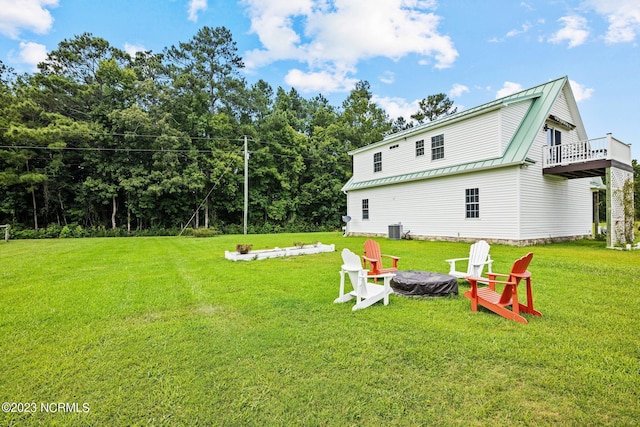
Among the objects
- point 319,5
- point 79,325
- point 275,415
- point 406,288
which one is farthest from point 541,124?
point 79,325

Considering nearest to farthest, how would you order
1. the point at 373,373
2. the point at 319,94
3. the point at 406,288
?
the point at 373,373, the point at 406,288, the point at 319,94

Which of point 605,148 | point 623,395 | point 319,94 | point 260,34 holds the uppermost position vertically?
point 319,94

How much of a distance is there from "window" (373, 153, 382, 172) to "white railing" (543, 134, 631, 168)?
796 cm

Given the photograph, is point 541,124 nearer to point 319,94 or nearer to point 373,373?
point 373,373

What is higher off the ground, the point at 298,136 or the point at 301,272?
the point at 298,136

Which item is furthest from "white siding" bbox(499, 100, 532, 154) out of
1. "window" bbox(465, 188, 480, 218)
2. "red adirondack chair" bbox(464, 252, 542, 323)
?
"red adirondack chair" bbox(464, 252, 542, 323)

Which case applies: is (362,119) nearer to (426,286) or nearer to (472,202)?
(472,202)

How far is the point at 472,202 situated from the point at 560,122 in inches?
231

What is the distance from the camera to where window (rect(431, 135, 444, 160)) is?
13.9 metres

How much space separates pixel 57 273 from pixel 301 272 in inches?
233

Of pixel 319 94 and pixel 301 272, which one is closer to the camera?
pixel 301 272

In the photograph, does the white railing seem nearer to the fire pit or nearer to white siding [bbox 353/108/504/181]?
white siding [bbox 353/108/504/181]

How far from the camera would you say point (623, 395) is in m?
2.22

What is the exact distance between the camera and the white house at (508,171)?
11.2m
